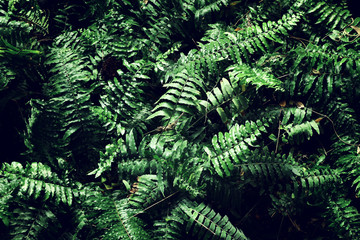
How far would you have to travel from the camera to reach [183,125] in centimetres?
260

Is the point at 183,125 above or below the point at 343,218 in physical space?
above

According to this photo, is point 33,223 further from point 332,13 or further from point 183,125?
point 332,13

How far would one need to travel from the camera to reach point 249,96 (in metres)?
2.77

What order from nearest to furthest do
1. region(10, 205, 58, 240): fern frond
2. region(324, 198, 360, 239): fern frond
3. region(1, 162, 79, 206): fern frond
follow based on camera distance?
region(1, 162, 79, 206): fern frond → region(10, 205, 58, 240): fern frond → region(324, 198, 360, 239): fern frond

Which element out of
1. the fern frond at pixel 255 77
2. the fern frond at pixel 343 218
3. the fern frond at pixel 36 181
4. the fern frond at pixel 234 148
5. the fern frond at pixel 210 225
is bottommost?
the fern frond at pixel 343 218

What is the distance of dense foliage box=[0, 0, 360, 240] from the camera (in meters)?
2.34

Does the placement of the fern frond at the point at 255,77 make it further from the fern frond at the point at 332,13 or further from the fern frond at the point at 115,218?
the fern frond at the point at 115,218

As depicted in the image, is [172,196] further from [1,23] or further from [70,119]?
[1,23]

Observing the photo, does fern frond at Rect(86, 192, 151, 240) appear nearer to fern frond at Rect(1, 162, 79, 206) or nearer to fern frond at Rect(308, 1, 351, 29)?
fern frond at Rect(1, 162, 79, 206)

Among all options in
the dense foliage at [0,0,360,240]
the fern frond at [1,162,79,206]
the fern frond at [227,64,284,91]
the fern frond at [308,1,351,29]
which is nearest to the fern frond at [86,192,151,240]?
the dense foliage at [0,0,360,240]

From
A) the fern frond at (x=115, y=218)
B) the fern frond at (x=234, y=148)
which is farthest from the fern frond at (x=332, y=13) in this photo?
the fern frond at (x=115, y=218)

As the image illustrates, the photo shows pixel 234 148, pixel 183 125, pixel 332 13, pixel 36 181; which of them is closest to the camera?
pixel 36 181

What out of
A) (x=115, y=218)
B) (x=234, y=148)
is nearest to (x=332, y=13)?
(x=234, y=148)

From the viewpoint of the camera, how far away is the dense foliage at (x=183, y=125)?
2.34 metres
